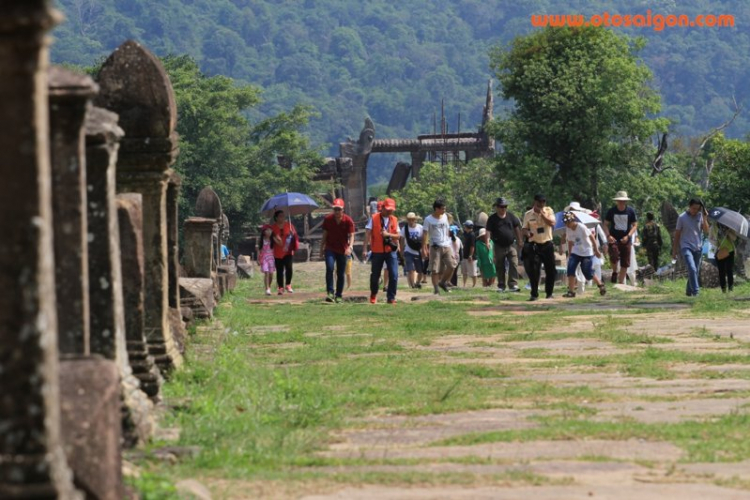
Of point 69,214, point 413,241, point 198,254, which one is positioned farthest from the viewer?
point 413,241

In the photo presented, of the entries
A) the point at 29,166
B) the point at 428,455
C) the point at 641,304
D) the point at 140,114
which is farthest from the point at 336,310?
the point at 29,166

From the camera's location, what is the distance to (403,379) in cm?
991

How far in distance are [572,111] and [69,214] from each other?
4331cm

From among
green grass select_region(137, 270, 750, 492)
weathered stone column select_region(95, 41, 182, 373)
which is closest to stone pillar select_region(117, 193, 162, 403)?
green grass select_region(137, 270, 750, 492)

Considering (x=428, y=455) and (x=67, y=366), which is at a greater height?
(x=67, y=366)

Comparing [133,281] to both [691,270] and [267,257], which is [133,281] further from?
[267,257]

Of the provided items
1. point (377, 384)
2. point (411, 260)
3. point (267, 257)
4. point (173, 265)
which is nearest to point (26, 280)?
point (377, 384)

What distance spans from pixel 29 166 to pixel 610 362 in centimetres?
689

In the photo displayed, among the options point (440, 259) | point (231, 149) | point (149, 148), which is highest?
point (231, 149)

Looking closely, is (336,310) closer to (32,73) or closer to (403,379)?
(403,379)

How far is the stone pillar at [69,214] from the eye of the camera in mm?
6188

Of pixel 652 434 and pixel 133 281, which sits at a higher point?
pixel 133 281

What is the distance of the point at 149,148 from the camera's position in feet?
31.2

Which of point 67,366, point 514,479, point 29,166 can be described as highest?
point 29,166
